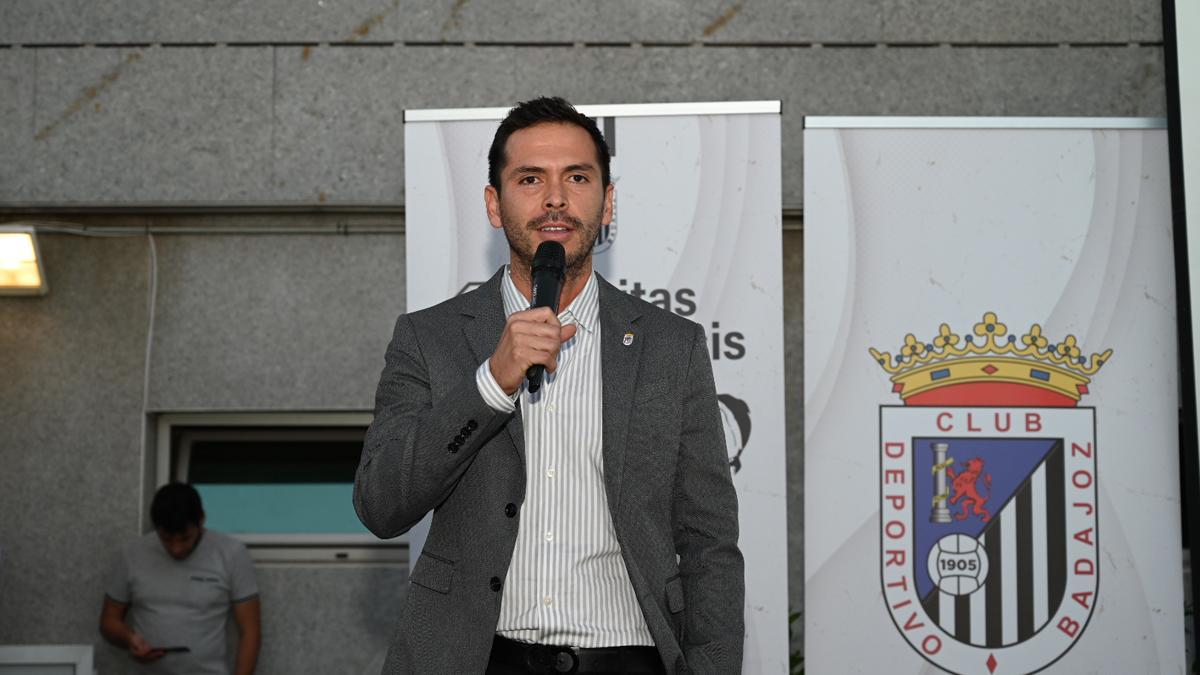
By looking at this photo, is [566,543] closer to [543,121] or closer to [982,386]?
[543,121]

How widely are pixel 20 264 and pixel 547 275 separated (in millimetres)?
4023

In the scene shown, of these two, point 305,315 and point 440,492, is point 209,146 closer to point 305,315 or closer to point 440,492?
point 305,315

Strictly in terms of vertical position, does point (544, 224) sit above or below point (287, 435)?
above

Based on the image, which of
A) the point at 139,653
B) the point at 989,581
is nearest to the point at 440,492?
the point at 989,581

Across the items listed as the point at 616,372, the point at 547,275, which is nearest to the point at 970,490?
the point at 616,372

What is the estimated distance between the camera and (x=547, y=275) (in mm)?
2037

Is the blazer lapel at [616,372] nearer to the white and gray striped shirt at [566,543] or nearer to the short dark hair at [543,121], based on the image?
the white and gray striped shirt at [566,543]

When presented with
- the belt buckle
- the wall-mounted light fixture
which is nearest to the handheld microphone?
the belt buckle

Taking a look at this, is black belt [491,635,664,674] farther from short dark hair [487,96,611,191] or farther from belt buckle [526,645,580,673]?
short dark hair [487,96,611,191]

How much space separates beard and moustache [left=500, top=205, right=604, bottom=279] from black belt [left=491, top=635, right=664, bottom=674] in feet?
2.00

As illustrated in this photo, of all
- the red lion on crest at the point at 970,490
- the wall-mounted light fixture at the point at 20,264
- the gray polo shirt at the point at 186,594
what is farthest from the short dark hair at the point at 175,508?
the red lion on crest at the point at 970,490

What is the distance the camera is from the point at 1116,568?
154 inches

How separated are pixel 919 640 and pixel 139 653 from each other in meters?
2.91

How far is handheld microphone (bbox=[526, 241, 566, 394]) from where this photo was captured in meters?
1.99
